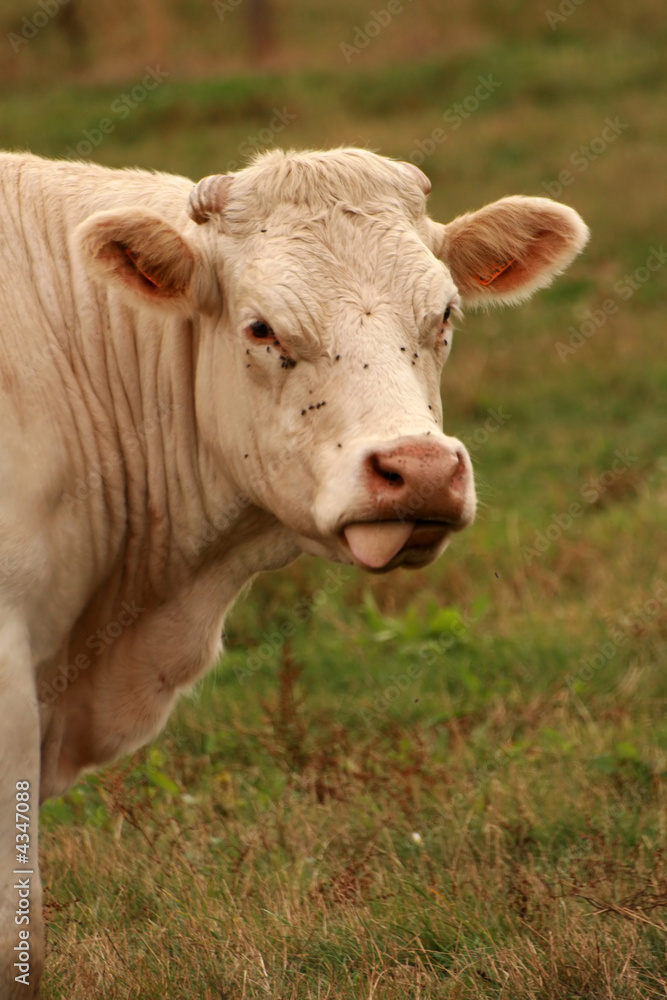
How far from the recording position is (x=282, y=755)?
199 inches

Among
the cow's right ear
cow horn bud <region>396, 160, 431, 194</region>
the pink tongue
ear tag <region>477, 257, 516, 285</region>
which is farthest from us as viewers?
ear tag <region>477, 257, 516, 285</region>

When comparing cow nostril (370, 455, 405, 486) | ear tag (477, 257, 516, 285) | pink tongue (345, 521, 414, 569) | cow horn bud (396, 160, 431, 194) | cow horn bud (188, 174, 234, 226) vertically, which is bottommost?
pink tongue (345, 521, 414, 569)

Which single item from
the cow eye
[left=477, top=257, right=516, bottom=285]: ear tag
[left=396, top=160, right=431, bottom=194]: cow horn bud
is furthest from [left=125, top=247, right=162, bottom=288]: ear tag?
[left=477, top=257, right=516, bottom=285]: ear tag

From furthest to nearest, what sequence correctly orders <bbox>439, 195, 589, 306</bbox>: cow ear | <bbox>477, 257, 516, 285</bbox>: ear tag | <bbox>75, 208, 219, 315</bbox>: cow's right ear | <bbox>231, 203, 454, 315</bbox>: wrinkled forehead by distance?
1. <bbox>477, 257, 516, 285</bbox>: ear tag
2. <bbox>439, 195, 589, 306</bbox>: cow ear
3. <bbox>75, 208, 219, 315</bbox>: cow's right ear
4. <bbox>231, 203, 454, 315</bbox>: wrinkled forehead

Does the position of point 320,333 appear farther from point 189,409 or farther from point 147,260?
point 189,409

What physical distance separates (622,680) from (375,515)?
3.05 metres

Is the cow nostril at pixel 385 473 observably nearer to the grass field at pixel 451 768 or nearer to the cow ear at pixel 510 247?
the cow ear at pixel 510 247

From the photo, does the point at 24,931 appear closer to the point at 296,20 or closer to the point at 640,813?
the point at 640,813

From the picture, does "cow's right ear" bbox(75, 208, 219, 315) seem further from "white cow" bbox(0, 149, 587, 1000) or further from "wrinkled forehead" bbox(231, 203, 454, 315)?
"wrinkled forehead" bbox(231, 203, 454, 315)

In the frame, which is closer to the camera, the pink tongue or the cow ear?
the pink tongue

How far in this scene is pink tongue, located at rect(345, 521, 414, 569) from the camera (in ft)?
9.77

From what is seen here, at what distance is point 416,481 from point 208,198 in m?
1.12

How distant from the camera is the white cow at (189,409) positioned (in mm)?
3066

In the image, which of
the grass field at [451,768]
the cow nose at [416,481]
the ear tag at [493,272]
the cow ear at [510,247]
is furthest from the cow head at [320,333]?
the grass field at [451,768]
